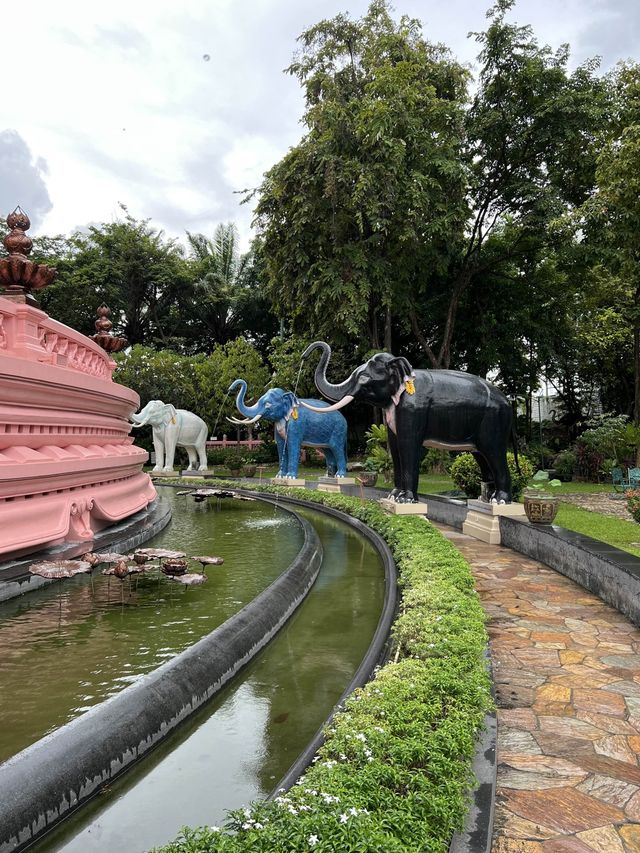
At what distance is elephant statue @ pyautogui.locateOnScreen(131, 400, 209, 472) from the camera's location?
1859cm

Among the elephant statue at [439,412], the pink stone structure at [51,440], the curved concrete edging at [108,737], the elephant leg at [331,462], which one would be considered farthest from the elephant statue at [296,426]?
the curved concrete edging at [108,737]

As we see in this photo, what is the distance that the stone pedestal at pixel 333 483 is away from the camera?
14.9m

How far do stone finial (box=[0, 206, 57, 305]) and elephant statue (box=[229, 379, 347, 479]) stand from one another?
926cm

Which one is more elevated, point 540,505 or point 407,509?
point 540,505

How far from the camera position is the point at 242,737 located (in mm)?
3232

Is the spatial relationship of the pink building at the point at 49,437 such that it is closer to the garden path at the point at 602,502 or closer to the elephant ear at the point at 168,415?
the garden path at the point at 602,502

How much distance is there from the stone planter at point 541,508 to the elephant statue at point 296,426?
26.6 feet

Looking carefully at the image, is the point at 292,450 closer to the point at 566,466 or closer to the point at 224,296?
the point at 566,466

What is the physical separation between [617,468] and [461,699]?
1607 cm

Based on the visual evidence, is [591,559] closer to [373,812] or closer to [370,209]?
[373,812]

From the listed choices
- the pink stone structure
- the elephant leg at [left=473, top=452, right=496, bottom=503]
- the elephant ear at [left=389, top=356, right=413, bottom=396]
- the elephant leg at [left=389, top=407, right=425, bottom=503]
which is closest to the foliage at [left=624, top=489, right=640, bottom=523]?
the elephant leg at [left=473, top=452, right=496, bottom=503]

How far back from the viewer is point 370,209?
16344 millimetres

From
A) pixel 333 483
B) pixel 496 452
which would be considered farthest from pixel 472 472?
pixel 333 483

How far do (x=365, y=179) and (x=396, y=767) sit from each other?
51.6 feet
